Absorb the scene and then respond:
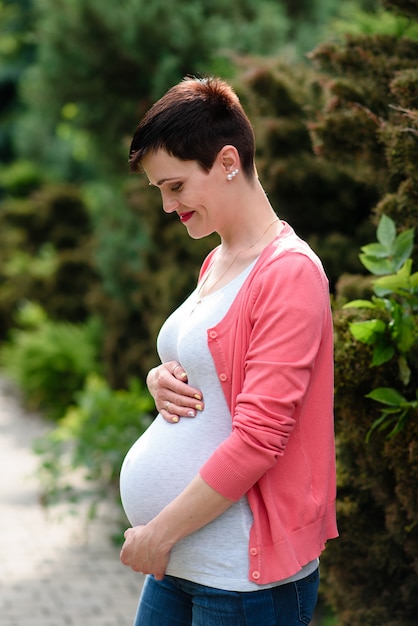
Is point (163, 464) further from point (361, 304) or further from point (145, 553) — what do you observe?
point (361, 304)

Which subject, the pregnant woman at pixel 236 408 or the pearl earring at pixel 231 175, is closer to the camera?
the pregnant woman at pixel 236 408

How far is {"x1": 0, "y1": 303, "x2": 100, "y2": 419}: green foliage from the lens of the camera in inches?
349

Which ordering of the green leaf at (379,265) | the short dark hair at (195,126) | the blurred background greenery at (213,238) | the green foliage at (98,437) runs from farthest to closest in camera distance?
the green foliage at (98,437) < the blurred background greenery at (213,238) < the green leaf at (379,265) < the short dark hair at (195,126)

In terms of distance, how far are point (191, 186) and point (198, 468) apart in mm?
638

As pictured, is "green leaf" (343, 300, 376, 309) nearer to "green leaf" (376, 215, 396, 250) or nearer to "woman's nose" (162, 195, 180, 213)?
"green leaf" (376, 215, 396, 250)

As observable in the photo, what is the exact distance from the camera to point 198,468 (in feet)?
6.62

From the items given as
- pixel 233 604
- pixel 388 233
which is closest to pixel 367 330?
pixel 388 233

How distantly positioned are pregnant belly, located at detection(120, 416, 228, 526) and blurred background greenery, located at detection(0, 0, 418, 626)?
0.83m

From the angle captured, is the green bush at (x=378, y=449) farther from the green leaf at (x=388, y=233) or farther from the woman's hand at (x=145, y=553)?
the woman's hand at (x=145, y=553)

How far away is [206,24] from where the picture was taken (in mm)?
7441

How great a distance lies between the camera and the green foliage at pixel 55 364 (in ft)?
29.1

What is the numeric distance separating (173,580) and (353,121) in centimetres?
177

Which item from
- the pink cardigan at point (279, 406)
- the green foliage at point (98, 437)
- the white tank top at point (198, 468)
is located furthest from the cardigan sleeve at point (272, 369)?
A: the green foliage at point (98, 437)

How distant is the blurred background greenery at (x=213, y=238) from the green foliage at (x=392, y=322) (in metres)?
0.03
